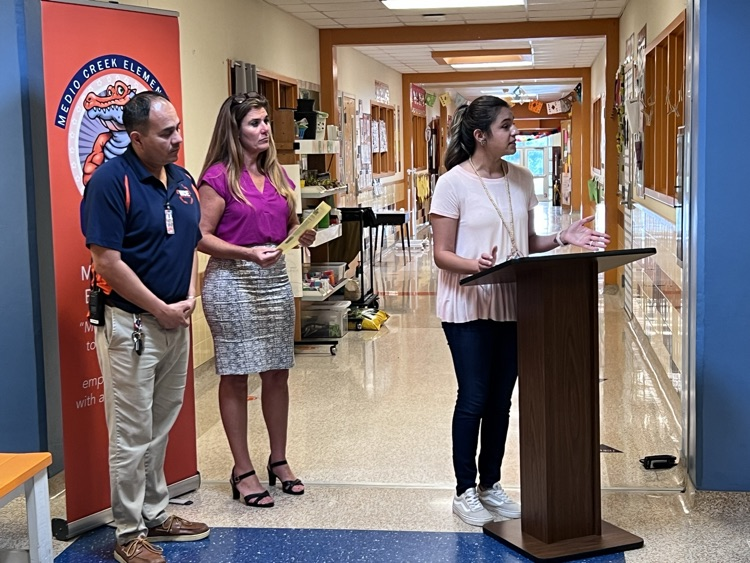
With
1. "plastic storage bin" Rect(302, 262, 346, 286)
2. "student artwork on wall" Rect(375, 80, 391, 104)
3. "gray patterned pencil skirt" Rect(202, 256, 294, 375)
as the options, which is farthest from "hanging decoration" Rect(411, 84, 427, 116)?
"gray patterned pencil skirt" Rect(202, 256, 294, 375)

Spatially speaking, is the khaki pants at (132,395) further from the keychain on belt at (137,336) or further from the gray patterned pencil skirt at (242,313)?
the gray patterned pencil skirt at (242,313)

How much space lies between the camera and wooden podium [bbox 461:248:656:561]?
310 centimetres

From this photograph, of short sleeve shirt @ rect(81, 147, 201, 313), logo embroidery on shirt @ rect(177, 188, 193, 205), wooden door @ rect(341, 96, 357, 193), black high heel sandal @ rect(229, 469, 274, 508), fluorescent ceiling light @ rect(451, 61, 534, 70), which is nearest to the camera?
short sleeve shirt @ rect(81, 147, 201, 313)

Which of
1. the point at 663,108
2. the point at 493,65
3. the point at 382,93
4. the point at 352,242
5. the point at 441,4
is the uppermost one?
the point at 493,65

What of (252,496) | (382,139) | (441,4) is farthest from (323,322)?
(382,139)

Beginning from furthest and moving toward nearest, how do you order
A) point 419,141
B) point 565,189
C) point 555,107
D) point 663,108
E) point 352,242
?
1. point 555,107
2. point 565,189
3. point 419,141
4. point 352,242
5. point 663,108

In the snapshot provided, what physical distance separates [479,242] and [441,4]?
19.1ft

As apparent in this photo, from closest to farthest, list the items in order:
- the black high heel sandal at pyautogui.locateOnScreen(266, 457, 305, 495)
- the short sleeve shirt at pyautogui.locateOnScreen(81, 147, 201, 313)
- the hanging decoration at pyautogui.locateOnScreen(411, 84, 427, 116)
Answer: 1. the short sleeve shirt at pyautogui.locateOnScreen(81, 147, 201, 313)
2. the black high heel sandal at pyautogui.locateOnScreen(266, 457, 305, 495)
3. the hanging decoration at pyautogui.locateOnScreen(411, 84, 427, 116)

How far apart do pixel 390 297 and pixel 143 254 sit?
6676 millimetres

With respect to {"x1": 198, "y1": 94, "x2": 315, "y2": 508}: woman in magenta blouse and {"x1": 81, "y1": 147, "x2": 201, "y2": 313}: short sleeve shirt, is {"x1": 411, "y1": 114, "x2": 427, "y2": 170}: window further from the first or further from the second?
{"x1": 81, "y1": 147, "x2": 201, "y2": 313}: short sleeve shirt

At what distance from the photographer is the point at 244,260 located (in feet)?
11.8

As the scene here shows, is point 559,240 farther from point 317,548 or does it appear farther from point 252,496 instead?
point 252,496

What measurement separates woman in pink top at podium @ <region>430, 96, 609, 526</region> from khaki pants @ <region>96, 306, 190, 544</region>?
97 centimetres

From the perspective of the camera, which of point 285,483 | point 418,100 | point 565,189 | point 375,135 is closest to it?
point 285,483
